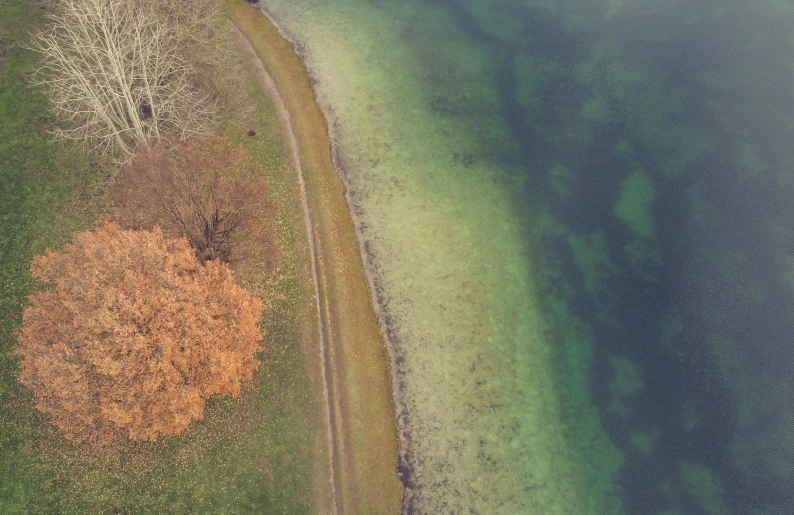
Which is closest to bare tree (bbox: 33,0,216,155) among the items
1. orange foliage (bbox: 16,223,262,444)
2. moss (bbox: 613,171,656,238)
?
orange foliage (bbox: 16,223,262,444)

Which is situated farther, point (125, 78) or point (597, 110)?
point (597, 110)

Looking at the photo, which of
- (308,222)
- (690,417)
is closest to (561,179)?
(690,417)

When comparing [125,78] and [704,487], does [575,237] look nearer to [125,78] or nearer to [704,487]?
[704,487]

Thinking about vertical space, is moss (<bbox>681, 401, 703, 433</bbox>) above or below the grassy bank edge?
above

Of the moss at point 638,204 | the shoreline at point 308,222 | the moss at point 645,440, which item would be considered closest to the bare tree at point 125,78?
the shoreline at point 308,222

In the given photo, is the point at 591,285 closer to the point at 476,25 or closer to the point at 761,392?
the point at 761,392

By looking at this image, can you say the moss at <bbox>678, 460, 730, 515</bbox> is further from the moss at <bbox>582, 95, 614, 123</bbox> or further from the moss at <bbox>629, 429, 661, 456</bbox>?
the moss at <bbox>582, 95, 614, 123</bbox>
